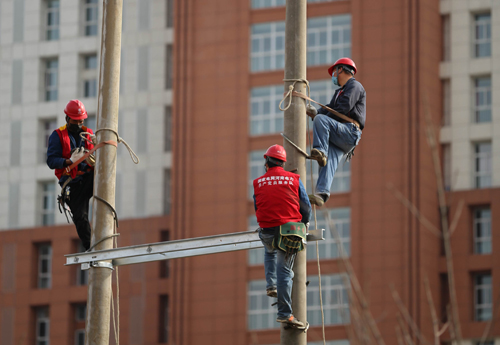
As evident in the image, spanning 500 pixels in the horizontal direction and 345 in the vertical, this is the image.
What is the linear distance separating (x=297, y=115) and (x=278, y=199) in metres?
1.06

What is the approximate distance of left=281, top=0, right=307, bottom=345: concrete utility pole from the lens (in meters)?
12.6

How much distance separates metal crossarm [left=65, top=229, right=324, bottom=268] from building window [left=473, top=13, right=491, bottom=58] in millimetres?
52605

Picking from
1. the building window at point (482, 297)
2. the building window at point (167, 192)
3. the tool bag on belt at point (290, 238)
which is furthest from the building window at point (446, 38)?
the tool bag on belt at point (290, 238)

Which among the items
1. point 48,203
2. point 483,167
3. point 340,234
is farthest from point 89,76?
point 483,167

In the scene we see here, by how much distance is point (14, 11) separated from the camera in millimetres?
73750

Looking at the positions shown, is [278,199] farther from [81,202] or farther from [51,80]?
[51,80]

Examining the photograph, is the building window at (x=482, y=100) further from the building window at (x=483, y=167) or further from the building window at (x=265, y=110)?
the building window at (x=265, y=110)

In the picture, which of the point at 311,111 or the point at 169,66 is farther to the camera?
the point at 169,66

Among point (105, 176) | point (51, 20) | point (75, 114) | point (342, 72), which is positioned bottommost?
point (105, 176)

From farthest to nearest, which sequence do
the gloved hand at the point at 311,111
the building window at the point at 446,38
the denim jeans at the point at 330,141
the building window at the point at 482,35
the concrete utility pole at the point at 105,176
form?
the building window at the point at 446,38, the building window at the point at 482,35, the denim jeans at the point at 330,141, the gloved hand at the point at 311,111, the concrete utility pole at the point at 105,176

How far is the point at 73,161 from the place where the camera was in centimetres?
1547

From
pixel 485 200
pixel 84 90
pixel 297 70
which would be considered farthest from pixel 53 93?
pixel 297 70

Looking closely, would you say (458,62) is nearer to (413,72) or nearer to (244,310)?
(413,72)

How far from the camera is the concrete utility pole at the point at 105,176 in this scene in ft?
43.1
